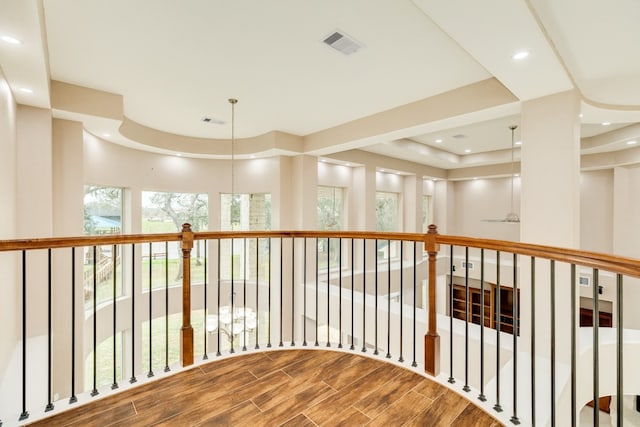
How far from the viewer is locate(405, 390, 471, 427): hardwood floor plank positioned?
1.81 metres

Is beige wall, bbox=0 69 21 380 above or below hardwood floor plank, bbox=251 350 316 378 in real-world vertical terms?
above

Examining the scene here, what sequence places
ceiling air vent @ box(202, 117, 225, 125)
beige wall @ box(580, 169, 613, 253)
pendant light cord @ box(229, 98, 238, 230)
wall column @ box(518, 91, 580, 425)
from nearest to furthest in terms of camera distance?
wall column @ box(518, 91, 580, 425), pendant light cord @ box(229, 98, 238, 230), ceiling air vent @ box(202, 117, 225, 125), beige wall @ box(580, 169, 613, 253)

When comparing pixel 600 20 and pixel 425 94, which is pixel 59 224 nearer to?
pixel 425 94

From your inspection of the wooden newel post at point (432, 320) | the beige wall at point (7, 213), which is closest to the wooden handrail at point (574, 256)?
the wooden newel post at point (432, 320)

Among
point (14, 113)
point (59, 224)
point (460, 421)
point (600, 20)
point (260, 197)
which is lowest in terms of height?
point (460, 421)

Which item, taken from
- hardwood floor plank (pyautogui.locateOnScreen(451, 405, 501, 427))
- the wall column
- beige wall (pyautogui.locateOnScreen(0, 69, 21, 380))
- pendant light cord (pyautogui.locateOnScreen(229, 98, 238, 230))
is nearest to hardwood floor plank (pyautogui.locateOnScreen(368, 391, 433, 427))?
hardwood floor plank (pyautogui.locateOnScreen(451, 405, 501, 427))

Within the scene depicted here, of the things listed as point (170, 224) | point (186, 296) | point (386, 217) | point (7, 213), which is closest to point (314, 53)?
point (186, 296)

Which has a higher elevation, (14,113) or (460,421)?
(14,113)

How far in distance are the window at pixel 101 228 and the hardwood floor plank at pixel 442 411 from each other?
5.07 metres

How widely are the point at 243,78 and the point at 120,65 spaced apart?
1.23 metres

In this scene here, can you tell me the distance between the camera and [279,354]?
2.62 metres

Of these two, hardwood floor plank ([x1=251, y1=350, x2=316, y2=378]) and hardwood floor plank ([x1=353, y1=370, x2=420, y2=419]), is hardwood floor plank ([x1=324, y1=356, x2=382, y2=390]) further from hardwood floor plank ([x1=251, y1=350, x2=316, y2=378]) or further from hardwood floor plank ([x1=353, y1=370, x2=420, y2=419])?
hardwood floor plank ([x1=251, y1=350, x2=316, y2=378])

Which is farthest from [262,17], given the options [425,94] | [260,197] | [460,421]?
[260,197]

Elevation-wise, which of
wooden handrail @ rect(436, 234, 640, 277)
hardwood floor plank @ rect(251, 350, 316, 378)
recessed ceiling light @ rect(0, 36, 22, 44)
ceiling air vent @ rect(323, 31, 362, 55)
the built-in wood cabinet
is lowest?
the built-in wood cabinet
